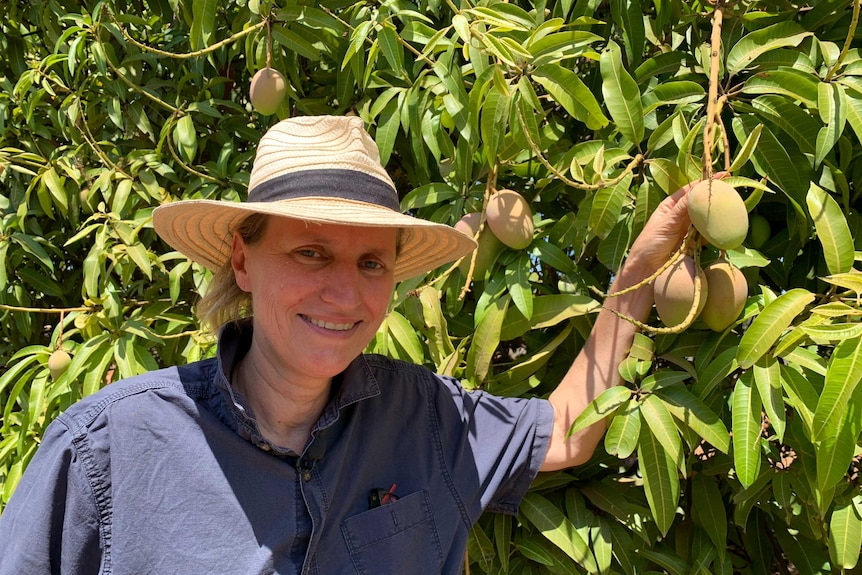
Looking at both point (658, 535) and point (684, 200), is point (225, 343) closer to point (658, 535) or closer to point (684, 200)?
point (684, 200)

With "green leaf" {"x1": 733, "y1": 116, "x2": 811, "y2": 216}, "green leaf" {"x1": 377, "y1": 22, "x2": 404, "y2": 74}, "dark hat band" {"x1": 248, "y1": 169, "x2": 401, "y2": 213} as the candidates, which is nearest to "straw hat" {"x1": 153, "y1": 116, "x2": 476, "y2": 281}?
"dark hat band" {"x1": 248, "y1": 169, "x2": 401, "y2": 213}

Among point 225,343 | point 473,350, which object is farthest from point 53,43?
point 473,350

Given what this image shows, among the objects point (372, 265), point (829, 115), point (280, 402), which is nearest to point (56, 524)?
point (280, 402)

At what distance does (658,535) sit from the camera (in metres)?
1.70

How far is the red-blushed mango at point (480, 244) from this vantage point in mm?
1637

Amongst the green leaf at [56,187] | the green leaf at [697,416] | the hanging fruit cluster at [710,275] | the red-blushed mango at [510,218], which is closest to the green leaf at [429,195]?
the red-blushed mango at [510,218]

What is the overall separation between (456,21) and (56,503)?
1016mm

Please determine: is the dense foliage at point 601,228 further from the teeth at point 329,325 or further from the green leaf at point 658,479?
the teeth at point 329,325

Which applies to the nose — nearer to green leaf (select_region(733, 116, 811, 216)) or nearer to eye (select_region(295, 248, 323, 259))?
eye (select_region(295, 248, 323, 259))

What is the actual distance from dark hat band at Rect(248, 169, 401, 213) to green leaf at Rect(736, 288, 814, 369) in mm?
612

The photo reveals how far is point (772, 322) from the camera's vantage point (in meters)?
1.23

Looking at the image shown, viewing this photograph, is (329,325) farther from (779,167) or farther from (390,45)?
(779,167)

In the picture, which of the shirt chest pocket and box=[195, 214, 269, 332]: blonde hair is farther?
box=[195, 214, 269, 332]: blonde hair

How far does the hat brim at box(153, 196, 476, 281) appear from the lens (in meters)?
1.26
